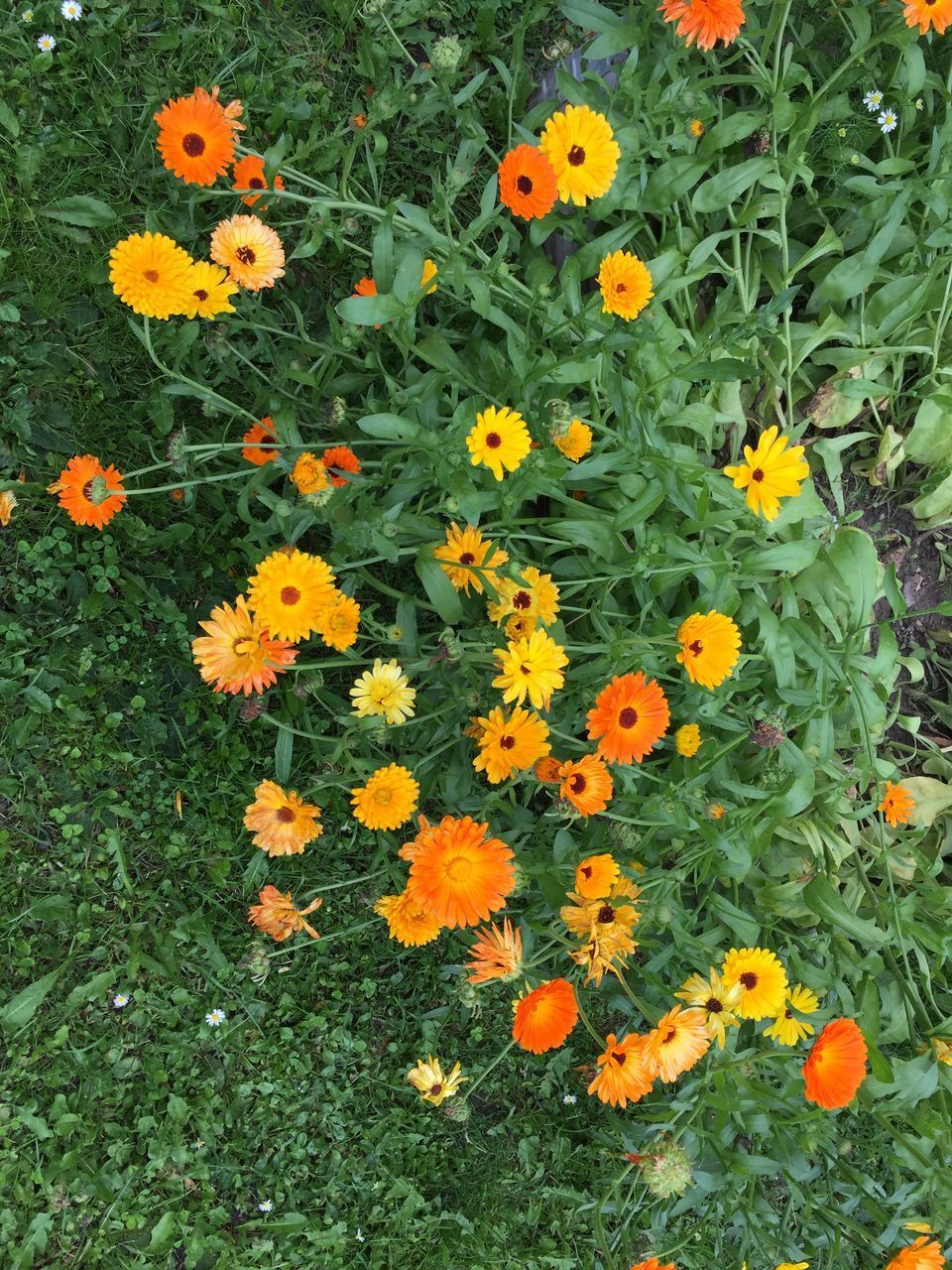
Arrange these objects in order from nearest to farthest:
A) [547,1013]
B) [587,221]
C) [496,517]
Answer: [547,1013] → [496,517] → [587,221]

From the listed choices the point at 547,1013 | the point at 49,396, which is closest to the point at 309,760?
the point at 547,1013

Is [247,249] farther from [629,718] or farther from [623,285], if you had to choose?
[629,718]

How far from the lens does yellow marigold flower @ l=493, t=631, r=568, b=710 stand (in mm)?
1868

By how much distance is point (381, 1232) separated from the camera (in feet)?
8.69

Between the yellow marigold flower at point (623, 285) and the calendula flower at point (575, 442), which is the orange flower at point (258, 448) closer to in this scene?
the calendula flower at point (575, 442)

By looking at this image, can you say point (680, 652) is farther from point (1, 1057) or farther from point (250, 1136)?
point (1, 1057)

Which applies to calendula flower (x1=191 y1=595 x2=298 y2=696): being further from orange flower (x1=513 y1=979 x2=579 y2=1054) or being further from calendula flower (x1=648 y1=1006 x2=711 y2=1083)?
calendula flower (x1=648 y1=1006 x2=711 y2=1083)

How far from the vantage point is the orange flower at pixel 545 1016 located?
1882mm

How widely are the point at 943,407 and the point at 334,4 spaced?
204 centimetres

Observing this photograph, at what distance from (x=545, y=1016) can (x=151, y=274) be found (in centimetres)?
173

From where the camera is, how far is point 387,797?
6.46 feet

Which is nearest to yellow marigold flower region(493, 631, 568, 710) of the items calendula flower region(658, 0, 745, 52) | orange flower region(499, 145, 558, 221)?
orange flower region(499, 145, 558, 221)

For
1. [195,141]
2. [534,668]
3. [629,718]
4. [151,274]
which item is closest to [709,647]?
[629,718]

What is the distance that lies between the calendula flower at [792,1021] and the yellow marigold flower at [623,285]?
63.0 inches
